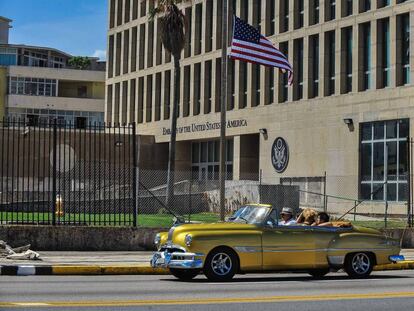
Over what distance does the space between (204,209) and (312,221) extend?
23.2 metres

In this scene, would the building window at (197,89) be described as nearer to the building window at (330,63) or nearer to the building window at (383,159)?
the building window at (330,63)

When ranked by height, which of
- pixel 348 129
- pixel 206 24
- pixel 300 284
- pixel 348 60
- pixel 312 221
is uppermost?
pixel 206 24

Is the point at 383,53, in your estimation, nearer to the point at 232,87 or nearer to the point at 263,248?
the point at 232,87

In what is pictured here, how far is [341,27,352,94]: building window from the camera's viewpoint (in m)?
45.7

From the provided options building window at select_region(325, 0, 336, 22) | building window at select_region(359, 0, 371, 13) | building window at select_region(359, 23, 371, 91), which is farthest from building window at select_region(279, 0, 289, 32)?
building window at select_region(359, 23, 371, 91)

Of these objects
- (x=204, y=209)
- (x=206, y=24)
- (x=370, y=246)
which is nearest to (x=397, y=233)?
(x=370, y=246)

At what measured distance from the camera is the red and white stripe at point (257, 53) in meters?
25.4

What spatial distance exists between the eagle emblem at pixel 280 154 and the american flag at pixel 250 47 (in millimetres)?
22447

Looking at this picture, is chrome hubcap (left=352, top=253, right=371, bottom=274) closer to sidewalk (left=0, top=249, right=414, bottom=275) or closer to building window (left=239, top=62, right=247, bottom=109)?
sidewalk (left=0, top=249, right=414, bottom=275)

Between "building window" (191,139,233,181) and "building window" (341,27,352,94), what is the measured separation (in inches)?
464

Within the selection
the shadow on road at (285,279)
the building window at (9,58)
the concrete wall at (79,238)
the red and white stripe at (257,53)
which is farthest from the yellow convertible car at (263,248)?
the building window at (9,58)

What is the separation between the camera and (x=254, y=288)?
538 inches

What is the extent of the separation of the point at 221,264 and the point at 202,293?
94.3 inches

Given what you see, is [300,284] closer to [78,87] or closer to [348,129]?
[348,129]
